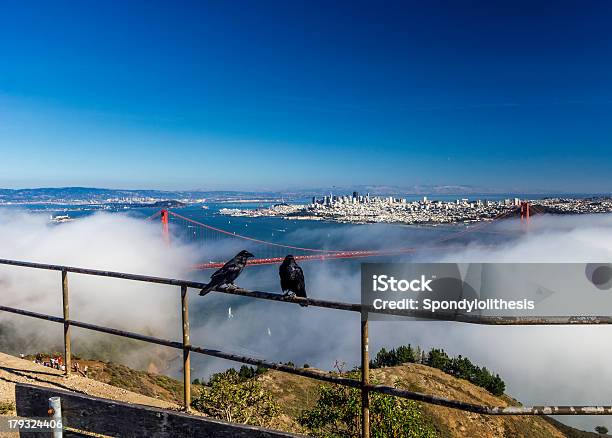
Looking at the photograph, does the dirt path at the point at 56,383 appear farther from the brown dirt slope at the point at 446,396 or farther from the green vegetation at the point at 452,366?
the green vegetation at the point at 452,366

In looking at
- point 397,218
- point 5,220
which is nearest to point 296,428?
point 397,218

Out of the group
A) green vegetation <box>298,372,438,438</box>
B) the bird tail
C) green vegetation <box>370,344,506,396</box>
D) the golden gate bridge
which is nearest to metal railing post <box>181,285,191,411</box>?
the bird tail

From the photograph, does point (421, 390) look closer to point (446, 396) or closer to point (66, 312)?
point (446, 396)

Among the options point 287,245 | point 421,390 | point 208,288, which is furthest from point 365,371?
point 287,245

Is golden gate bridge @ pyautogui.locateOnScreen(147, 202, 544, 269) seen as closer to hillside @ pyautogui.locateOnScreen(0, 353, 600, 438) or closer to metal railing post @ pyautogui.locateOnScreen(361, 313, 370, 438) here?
hillside @ pyautogui.locateOnScreen(0, 353, 600, 438)

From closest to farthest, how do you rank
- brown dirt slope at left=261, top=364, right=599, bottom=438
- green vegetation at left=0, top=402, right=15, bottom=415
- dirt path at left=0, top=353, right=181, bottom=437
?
green vegetation at left=0, top=402, right=15, bottom=415 < dirt path at left=0, top=353, right=181, bottom=437 < brown dirt slope at left=261, top=364, right=599, bottom=438
